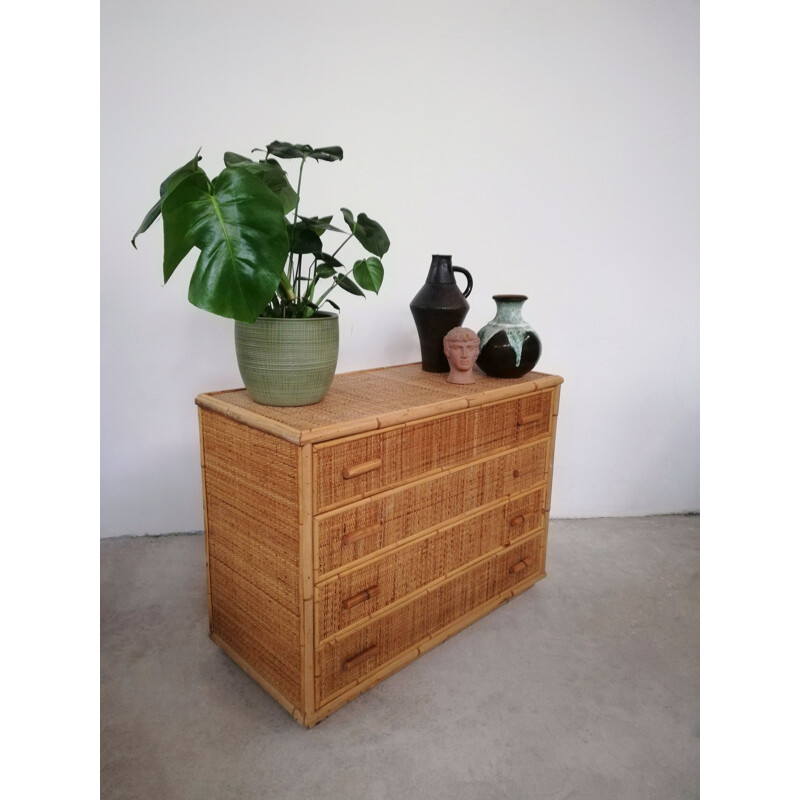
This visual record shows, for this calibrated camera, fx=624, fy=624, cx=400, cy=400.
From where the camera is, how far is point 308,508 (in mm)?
1424

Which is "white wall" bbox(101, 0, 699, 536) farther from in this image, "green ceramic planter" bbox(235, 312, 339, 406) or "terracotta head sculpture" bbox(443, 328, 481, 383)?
"green ceramic planter" bbox(235, 312, 339, 406)

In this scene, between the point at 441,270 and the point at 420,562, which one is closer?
the point at 420,562

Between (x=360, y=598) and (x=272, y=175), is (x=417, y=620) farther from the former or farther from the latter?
(x=272, y=175)

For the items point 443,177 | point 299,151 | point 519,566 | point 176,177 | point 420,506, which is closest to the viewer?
point 176,177

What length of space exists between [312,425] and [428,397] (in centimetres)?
43

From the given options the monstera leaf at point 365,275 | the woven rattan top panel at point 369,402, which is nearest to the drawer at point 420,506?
the woven rattan top panel at point 369,402

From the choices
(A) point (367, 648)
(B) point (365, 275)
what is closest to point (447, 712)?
(A) point (367, 648)

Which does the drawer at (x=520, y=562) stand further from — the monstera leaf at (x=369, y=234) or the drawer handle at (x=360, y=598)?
the monstera leaf at (x=369, y=234)

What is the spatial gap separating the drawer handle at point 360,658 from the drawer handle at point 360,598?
15 centimetres

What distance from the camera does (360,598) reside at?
62.8 inches

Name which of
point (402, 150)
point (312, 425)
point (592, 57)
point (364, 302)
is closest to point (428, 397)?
point (312, 425)

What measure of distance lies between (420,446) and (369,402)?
180mm
